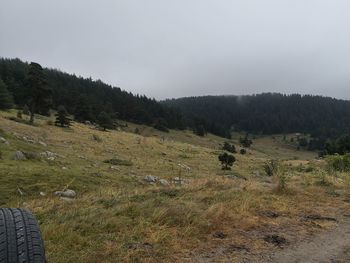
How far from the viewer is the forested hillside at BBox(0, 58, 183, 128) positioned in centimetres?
9876

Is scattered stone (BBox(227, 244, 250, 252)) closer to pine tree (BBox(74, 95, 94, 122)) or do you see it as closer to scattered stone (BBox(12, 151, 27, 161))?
scattered stone (BBox(12, 151, 27, 161))

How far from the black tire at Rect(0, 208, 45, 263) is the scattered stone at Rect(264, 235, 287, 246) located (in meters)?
3.95

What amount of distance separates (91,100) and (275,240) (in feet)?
370

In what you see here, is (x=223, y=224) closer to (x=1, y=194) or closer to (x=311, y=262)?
(x=311, y=262)

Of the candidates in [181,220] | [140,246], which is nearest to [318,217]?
[181,220]

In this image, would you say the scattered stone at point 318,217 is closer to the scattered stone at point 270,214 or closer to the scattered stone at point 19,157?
the scattered stone at point 270,214

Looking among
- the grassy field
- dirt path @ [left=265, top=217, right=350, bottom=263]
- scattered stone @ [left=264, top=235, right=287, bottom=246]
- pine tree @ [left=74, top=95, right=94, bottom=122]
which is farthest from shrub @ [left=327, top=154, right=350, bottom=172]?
pine tree @ [left=74, top=95, right=94, bottom=122]

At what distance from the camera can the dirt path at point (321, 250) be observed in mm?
6086

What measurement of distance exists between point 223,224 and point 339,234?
7.13 feet

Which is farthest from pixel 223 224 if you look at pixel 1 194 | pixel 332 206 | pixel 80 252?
pixel 1 194

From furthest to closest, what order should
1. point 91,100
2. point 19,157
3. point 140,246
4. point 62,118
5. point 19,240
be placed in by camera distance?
point 91,100, point 62,118, point 19,157, point 140,246, point 19,240

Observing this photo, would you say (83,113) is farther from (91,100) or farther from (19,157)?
(19,157)

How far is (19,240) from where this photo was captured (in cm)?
449

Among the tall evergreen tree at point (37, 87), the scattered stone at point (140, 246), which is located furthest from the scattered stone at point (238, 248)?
the tall evergreen tree at point (37, 87)
